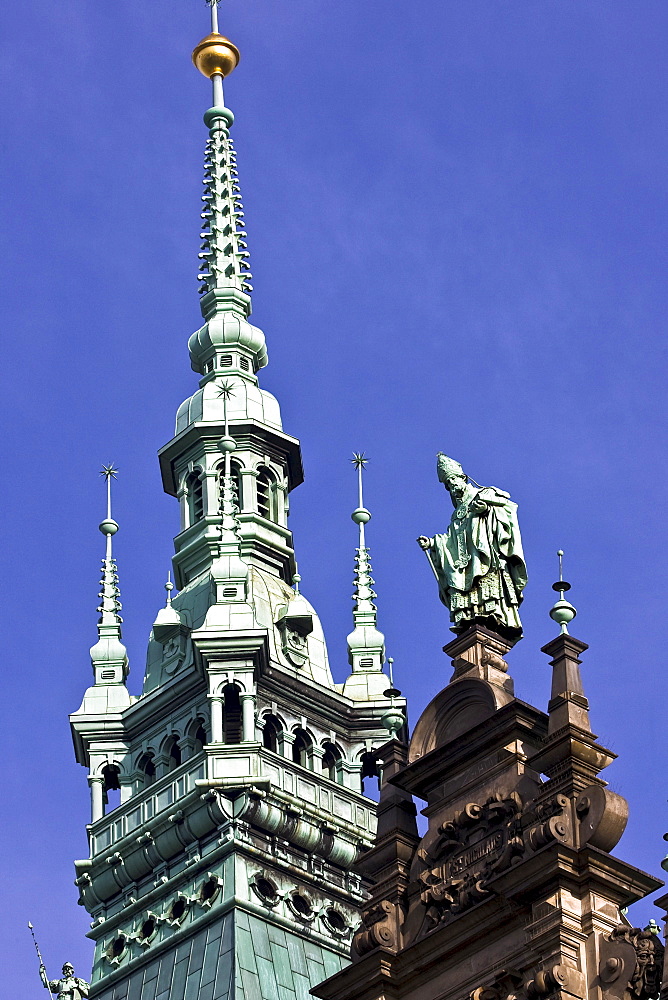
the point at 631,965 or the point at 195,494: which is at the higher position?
the point at 195,494

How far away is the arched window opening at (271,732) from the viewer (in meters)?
82.1

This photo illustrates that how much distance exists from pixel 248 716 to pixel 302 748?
3072mm

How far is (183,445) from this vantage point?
88.6m

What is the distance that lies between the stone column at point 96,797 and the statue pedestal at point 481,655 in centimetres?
3348

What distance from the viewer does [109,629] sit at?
88375 millimetres

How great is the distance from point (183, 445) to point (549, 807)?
43051 millimetres

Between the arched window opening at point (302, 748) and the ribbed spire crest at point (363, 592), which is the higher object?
the ribbed spire crest at point (363, 592)

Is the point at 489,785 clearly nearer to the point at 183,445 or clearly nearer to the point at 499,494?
the point at 499,494

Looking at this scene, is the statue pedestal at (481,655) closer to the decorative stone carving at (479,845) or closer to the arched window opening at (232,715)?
the decorative stone carving at (479,845)

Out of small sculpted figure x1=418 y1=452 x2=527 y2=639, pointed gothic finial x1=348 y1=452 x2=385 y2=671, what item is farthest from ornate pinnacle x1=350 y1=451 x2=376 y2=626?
small sculpted figure x1=418 y1=452 x2=527 y2=639

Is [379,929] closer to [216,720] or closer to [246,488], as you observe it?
[216,720]

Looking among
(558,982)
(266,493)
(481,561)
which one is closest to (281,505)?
(266,493)

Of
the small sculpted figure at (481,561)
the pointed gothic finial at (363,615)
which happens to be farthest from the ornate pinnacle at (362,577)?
the small sculpted figure at (481,561)

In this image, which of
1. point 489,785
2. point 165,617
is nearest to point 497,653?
point 489,785
